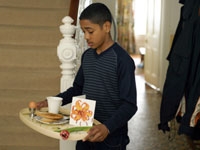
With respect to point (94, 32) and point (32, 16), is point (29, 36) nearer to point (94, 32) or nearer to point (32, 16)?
point (32, 16)

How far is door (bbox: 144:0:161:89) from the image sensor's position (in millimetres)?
7609

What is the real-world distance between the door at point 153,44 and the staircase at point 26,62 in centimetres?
287

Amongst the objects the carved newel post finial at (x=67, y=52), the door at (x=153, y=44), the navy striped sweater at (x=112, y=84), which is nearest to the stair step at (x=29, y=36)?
the carved newel post finial at (x=67, y=52)

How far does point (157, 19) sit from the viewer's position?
760 centimetres

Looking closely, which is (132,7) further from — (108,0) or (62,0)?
(62,0)

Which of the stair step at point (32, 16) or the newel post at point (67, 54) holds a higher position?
the stair step at point (32, 16)

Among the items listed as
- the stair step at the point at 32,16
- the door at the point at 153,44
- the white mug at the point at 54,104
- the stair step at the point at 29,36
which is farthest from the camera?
the door at the point at 153,44

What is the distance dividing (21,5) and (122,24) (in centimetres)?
789

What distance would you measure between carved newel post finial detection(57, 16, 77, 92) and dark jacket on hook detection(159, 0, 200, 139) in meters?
0.72

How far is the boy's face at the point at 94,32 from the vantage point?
6.73 ft

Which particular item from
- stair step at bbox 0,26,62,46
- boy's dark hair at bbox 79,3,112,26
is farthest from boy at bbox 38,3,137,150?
stair step at bbox 0,26,62,46

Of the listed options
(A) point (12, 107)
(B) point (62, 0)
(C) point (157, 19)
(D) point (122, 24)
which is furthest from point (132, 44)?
(A) point (12, 107)

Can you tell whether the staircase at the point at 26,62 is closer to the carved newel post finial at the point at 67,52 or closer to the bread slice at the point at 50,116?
the carved newel post finial at the point at 67,52

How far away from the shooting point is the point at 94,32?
205cm
